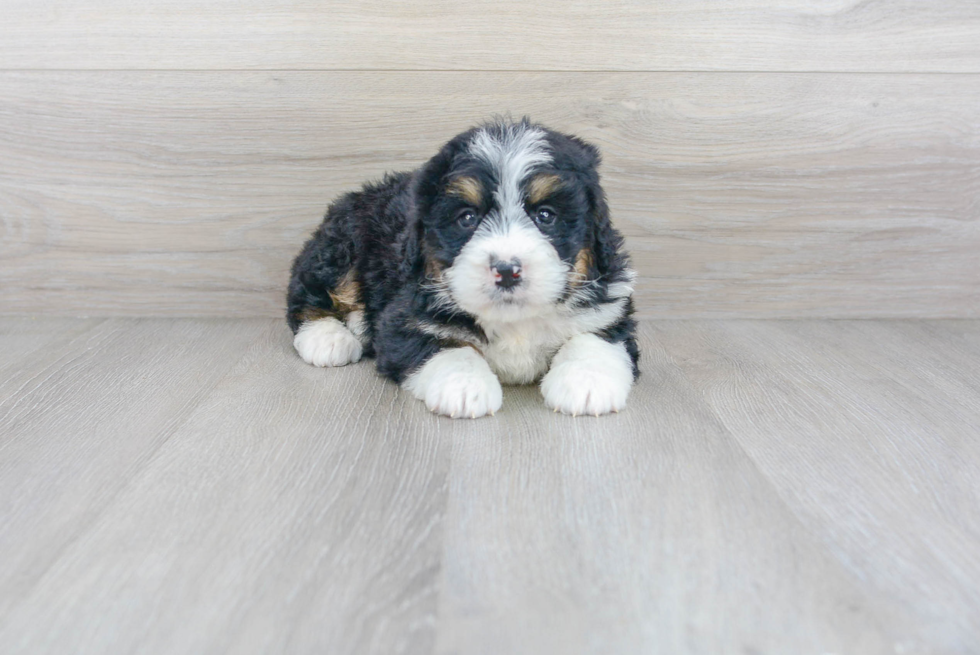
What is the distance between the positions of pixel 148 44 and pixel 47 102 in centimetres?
47

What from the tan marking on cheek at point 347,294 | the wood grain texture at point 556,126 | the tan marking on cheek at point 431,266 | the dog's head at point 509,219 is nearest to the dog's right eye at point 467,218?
the dog's head at point 509,219

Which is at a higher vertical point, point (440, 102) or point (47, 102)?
point (440, 102)

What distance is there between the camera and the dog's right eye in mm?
2230

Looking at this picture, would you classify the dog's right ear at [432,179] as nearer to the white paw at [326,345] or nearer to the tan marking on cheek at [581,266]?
the tan marking on cheek at [581,266]

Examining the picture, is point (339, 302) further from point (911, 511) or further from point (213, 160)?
point (911, 511)

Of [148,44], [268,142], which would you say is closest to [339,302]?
[268,142]

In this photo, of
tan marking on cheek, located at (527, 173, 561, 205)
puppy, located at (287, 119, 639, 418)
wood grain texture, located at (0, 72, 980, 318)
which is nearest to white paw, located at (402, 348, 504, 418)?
puppy, located at (287, 119, 639, 418)

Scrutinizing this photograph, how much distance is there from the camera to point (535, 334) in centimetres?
245

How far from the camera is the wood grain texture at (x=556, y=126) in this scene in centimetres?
317

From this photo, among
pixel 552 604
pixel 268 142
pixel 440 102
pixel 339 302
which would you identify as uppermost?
pixel 440 102

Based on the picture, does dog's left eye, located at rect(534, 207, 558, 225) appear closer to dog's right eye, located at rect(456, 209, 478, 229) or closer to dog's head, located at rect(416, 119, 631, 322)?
dog's head, located at rect(416, 119, 631, 322)

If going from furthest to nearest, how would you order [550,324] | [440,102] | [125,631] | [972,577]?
[440,102] → [550,324] → [972,577] → [125,631]

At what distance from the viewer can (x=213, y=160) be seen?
3.24m

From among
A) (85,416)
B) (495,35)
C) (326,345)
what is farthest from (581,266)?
(85,416)
